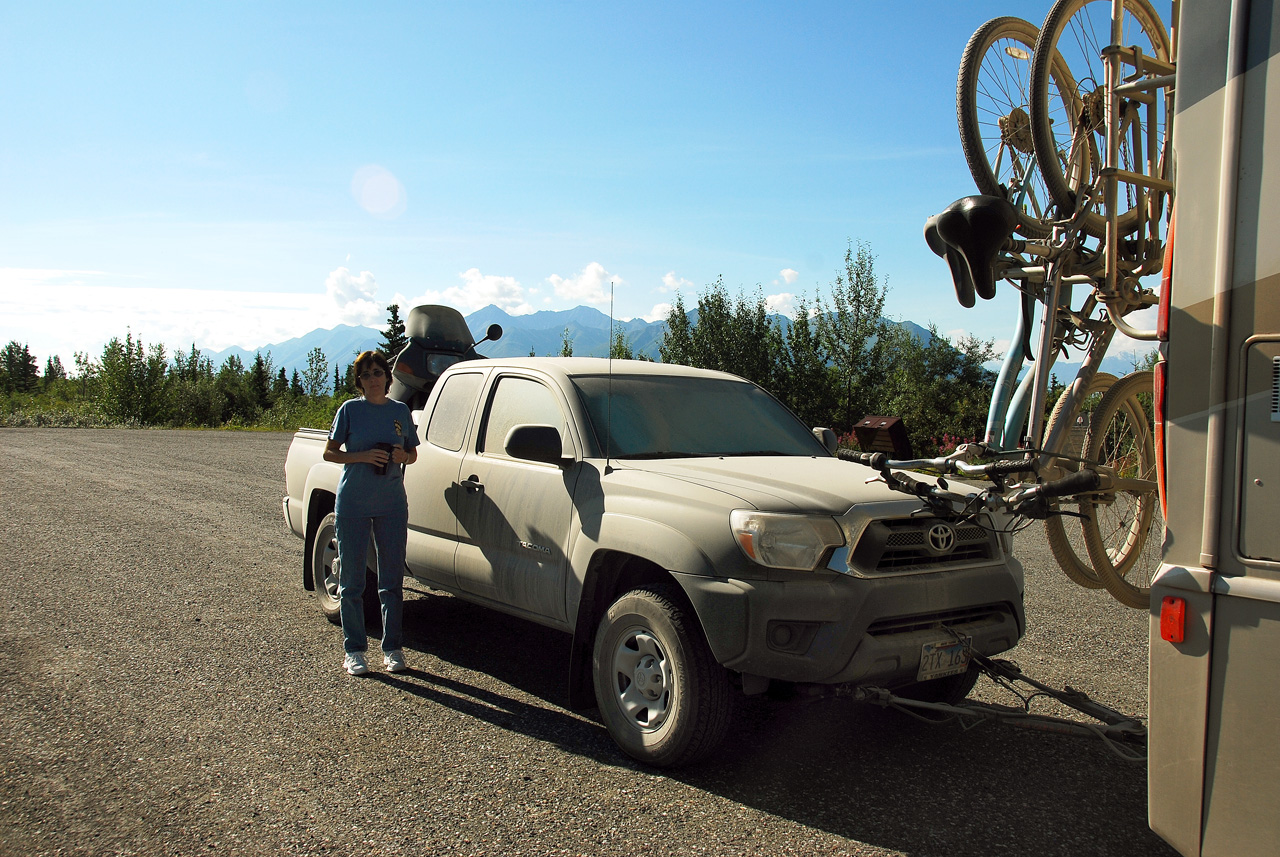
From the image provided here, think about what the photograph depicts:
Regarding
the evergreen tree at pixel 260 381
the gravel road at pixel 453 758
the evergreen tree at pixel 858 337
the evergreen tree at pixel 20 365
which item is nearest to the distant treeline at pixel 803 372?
the evergreen tree at pixel 858 337

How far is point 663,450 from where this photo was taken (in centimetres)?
484

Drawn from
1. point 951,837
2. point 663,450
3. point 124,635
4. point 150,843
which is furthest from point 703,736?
point 124,635

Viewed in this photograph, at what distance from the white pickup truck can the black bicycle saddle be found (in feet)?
3.46

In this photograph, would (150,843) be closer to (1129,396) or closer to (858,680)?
(858,680)

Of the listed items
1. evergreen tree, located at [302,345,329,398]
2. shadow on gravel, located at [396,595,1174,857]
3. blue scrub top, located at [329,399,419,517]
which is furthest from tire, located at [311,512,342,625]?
evergreen tree, located at [302,345,329,398]

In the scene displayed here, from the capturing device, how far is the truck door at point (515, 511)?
15.4 ft

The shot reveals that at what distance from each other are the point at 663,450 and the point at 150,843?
9.47 feet

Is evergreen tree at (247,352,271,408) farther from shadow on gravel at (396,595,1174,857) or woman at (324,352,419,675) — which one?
shadow on gravel at (396,595,1174,857)

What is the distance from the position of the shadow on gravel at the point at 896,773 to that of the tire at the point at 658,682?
0.18 m

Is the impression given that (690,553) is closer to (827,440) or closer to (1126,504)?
(827,440)

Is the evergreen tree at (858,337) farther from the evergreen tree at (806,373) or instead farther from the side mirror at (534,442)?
the side mirror at (534,442)

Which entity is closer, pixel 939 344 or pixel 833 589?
pixel 833 589

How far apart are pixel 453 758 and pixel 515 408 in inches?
83.4

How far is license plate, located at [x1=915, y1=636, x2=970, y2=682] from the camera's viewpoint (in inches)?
150
